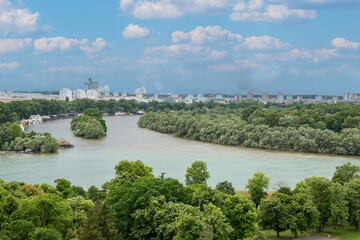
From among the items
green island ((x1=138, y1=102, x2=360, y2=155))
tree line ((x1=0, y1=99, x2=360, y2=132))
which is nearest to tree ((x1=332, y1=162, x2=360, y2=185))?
green island ((x1=138, y1=102, x2=360, y2=155))

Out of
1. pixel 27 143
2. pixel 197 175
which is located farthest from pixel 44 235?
pixel 27 143

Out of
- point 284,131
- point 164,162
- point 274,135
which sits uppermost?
point 284,131

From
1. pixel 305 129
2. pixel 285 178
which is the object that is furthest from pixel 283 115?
pixel 285 178

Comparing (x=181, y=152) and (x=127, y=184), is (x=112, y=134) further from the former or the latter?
(x=127, y=184)

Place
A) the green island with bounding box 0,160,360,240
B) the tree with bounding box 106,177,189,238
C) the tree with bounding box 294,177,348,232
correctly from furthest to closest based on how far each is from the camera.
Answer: the tree with bounding box 294,177,348,232, the tree with bounding box 106,177,189,238, the green island with bounding box 0,160,360,240

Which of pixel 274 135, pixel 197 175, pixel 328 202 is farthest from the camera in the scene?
pixel 274 135

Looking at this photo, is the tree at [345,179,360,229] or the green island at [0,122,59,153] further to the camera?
the green island at [0,122,59,153]

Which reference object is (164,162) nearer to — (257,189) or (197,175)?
(197,175)

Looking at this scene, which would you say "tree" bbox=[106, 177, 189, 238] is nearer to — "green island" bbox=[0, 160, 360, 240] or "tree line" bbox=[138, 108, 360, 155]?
"green island" bbox=[0, 160, 360, 240]
